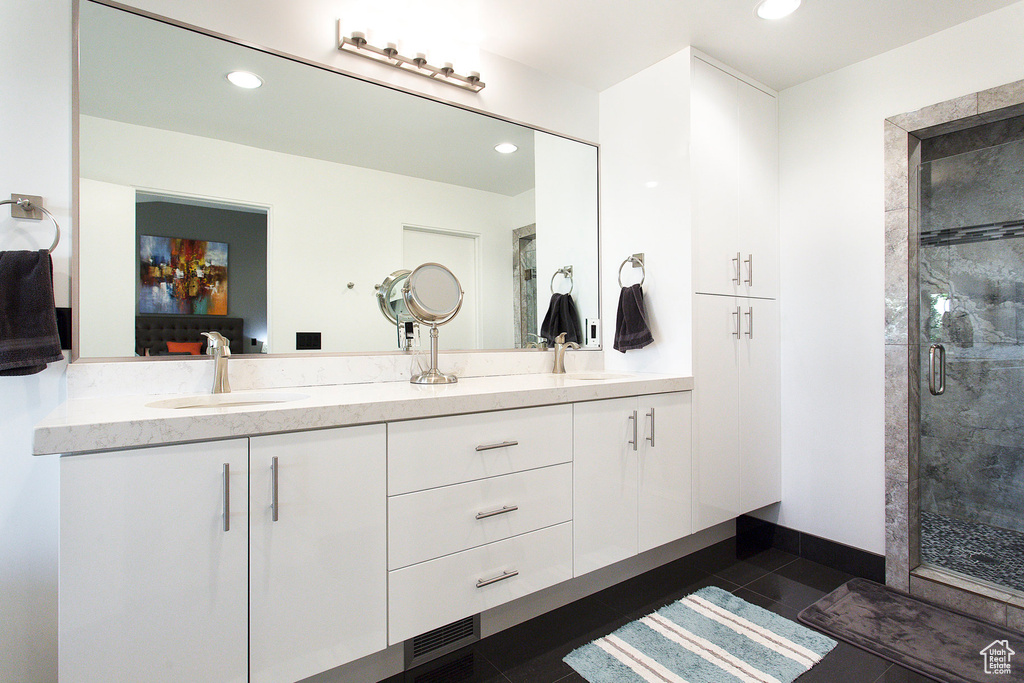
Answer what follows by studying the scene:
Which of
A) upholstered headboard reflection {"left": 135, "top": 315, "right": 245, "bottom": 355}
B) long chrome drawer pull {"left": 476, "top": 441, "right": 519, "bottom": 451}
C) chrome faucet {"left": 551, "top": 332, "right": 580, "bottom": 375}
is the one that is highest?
upholstered headboard reflection {"left": 135, "top": 315, "right": 245, "bottom": 355}

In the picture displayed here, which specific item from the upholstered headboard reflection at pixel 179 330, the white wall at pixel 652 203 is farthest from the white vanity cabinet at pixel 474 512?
the white wall at pixel 652 203

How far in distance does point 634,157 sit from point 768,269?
2.90ft

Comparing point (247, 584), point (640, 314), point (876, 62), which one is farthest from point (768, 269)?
point (247, 584)

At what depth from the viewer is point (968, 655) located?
5.63ft

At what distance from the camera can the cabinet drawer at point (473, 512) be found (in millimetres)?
1410

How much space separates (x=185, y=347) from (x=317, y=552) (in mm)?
796

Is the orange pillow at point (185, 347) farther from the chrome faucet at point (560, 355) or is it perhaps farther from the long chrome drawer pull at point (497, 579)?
the chrome faucet at point (560, 355)

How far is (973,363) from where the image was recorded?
2041 millimetres

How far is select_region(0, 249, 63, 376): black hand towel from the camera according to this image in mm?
1247

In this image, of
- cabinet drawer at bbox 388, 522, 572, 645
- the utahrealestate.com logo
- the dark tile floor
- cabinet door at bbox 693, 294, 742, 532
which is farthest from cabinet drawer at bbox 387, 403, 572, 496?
the utahrealestate.com logo

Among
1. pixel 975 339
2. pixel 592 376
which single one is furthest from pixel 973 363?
pixel 592 376

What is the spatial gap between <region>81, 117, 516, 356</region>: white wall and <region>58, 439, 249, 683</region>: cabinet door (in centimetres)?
60

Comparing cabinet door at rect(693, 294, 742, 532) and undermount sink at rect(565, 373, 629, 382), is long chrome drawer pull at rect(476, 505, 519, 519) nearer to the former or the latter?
undermount sink at rect(565, 373, 629, 382)

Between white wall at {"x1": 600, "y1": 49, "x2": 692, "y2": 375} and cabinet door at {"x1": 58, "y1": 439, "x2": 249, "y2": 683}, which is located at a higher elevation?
white wall at {"x1": 600, "y1": 49, "x2": 692, "y2": 375}
